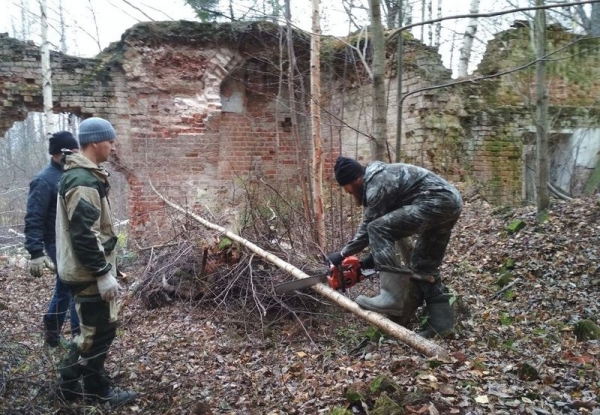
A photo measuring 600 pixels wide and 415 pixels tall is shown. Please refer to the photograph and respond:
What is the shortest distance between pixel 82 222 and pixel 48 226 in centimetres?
186

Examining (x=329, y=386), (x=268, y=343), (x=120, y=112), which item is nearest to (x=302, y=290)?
(x=268, y=343)

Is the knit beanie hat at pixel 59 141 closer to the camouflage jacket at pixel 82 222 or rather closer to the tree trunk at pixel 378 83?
the camouflage jacket at pixel 82 222

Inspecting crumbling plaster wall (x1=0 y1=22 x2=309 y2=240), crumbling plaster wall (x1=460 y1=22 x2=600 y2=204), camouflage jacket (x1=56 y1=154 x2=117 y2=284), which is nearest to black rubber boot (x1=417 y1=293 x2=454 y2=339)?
camouflage jacket (x1=56 y1=154 x2=117 y2=284)

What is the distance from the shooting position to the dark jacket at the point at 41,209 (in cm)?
425

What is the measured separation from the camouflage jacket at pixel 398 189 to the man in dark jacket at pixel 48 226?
9.27 ft

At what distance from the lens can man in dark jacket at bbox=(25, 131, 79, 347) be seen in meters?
4.25

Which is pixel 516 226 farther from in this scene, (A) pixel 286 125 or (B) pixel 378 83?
(A) pixel 286 125

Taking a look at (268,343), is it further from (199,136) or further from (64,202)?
(199,136)

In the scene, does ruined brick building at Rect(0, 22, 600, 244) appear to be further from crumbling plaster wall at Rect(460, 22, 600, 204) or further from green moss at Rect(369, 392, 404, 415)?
green moss at Rect(369, 392, 404, 415)

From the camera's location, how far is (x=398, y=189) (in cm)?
369

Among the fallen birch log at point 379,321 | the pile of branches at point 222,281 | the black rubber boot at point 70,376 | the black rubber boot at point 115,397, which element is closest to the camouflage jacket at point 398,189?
the fallen birch log at point 379,321

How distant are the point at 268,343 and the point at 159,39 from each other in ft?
27.6

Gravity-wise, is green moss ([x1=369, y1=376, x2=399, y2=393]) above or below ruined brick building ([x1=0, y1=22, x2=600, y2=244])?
below

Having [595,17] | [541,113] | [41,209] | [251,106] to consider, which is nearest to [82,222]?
[41,209]
